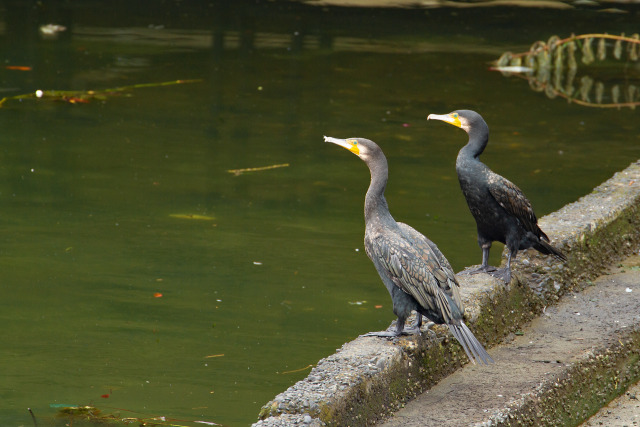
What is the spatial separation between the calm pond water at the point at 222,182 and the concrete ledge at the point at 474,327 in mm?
883

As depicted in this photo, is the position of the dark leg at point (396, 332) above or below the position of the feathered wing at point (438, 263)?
below

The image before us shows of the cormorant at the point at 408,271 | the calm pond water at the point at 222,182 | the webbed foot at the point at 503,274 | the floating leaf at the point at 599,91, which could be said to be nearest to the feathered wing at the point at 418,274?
the cormorant at the point at 408,271

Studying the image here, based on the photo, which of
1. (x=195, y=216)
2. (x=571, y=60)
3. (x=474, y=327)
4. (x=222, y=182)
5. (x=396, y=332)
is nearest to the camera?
(x=396, y=332)

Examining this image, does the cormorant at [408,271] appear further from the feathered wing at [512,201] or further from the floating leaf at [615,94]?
the floating leaf at [615,94]

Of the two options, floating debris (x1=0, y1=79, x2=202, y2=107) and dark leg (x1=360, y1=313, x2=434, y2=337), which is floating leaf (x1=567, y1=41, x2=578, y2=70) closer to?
floating debris (x1=0, y1=79, x2=202, y2=107)

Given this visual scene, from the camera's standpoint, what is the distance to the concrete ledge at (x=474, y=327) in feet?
10.1

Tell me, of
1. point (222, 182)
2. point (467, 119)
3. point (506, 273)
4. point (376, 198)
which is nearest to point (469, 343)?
point (376, 198)

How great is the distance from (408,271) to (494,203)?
34.0 inches

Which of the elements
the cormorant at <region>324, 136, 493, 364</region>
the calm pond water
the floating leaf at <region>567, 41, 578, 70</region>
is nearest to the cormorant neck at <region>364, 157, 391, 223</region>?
the cormorant at <region>324, 136, 493, 364</region>

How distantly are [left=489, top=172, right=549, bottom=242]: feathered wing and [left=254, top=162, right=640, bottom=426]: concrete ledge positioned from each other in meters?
0.27

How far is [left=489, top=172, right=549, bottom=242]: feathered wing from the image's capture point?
4078mm

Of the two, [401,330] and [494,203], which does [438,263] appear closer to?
[401,330]

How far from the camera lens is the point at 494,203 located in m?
4.13

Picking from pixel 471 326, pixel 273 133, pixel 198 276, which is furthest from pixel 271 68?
pixel 471 326
